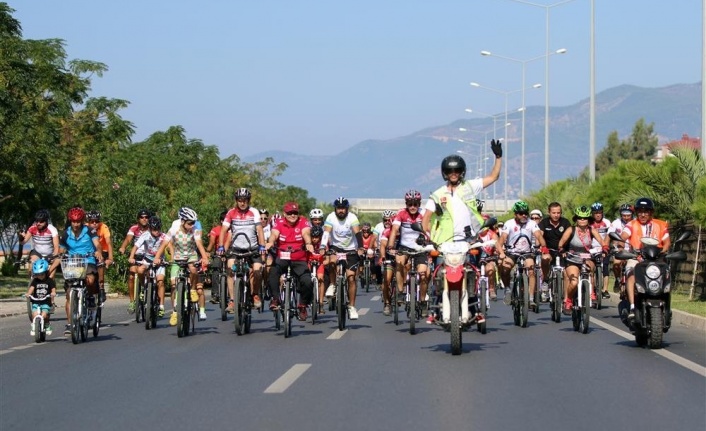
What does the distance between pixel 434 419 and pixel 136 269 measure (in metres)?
11.7

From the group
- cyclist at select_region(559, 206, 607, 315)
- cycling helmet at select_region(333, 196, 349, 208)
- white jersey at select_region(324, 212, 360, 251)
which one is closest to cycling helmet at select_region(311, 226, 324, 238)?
cycling helmet at select_region(333, 196, 349, 208)

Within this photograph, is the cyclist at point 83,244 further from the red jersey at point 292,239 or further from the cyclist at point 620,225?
the cyclist at point 620,225

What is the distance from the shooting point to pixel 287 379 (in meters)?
12.0

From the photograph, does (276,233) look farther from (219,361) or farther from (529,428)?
(529,428)

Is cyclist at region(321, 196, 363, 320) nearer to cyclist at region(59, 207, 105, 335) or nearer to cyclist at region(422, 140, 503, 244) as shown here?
cyclist at region(59, 207, 105, 335)

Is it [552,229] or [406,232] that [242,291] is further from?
[552,229]

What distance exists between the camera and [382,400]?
10.5 meters

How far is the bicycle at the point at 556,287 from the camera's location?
18438 millimetres

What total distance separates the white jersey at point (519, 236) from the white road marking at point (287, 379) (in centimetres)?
737

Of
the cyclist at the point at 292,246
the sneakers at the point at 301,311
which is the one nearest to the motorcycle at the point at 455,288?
the cyclist at the point at 292,246

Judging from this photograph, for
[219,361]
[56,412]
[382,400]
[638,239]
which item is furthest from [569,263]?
[56,412]

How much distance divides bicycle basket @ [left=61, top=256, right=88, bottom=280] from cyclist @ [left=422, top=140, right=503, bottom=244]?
4.73 meters

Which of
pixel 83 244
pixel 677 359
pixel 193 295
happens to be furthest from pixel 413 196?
pixel 677 359

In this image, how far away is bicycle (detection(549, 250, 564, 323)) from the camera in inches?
726
